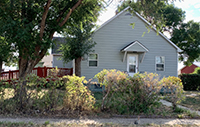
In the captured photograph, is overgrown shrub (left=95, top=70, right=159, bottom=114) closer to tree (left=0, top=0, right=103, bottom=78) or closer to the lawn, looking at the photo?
the lawn

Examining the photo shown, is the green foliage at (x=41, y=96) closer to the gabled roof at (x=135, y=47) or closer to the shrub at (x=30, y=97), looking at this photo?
the shrub at (x=30, y=97)

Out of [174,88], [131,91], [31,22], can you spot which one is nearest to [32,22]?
[31,22]

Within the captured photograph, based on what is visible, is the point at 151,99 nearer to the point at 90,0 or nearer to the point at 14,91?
the point at 14,91

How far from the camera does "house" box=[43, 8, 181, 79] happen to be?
14.1m

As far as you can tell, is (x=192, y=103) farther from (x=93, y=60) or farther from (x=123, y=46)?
(x=93, y=60)

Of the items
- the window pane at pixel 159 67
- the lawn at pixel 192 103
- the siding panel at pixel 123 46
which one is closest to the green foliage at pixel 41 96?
the lawn at pixel 192 103

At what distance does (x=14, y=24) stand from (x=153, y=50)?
1102cm

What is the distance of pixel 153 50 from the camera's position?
1505 cm

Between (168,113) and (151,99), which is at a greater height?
(151,99)

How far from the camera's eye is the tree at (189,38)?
74.3 ft

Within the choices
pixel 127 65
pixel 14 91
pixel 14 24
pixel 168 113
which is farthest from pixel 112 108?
pixel 127 65

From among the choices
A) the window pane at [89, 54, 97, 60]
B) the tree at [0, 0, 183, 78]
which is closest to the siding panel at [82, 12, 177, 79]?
the window pane at [89, 54, 97, 60]

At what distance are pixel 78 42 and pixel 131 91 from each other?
22.0 feet

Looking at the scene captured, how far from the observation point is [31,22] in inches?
344
